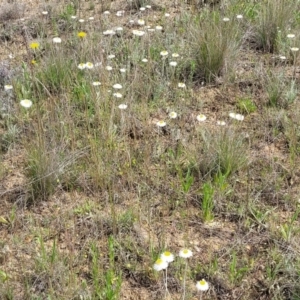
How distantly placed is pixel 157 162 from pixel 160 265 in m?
1.02

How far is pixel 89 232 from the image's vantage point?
2619mm

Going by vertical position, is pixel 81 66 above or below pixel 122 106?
above

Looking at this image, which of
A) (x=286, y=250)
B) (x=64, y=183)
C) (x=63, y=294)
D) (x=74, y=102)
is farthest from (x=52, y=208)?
(x=286, y=250)

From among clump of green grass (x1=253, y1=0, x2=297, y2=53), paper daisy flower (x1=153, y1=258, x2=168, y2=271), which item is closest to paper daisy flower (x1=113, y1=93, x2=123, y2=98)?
paper daisy flower (x1=153, y1=258, x2=168, y2=271)

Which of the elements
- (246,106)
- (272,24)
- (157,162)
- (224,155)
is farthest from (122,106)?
(272,24)

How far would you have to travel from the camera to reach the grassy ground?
7.83ft

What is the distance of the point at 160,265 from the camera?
217 cm

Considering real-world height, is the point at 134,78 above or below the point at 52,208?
above

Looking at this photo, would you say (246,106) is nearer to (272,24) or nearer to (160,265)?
(272,24)

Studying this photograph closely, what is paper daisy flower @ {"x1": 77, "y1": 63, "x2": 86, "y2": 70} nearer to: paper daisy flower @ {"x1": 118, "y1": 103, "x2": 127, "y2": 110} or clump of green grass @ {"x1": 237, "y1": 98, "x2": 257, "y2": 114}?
paper daisy flower @ {"x1": 118, "y1": 103, "x2": 127, "y2": 110}

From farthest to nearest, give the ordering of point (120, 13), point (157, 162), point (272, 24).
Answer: point (120, 13) → point (272, 24) → point (157, 162)

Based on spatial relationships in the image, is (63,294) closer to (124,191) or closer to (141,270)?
(141,270)

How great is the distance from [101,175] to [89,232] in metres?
0.37

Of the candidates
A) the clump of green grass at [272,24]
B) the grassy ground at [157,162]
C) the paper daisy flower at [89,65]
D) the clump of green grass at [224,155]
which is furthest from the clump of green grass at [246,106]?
the paper daisy flower at [89,65]
